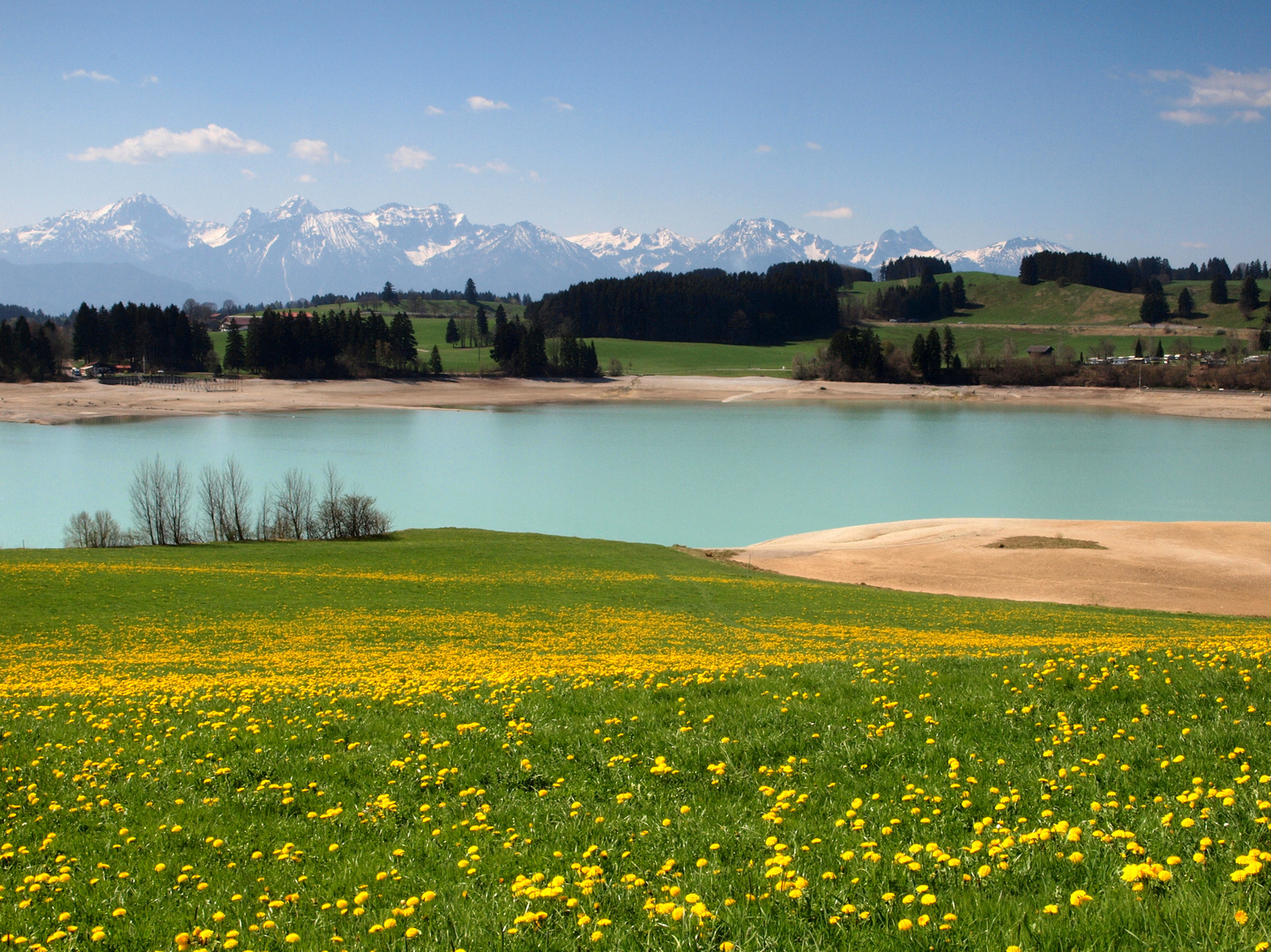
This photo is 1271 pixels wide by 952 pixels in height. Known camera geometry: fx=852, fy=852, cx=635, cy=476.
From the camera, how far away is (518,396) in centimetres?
13950

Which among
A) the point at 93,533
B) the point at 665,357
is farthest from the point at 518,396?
the point at 93,533

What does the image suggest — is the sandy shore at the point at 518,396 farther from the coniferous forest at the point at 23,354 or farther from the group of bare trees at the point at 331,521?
the group of bare trees at the point at 331,521

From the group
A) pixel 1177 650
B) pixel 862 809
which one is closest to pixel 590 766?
pixel 862 809

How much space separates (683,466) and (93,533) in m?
45.3

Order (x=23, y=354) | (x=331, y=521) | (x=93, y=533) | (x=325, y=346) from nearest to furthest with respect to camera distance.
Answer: (x=93, y=533) < (x=331, y=521) < (x=23, y=354) < (x=325, y=346)

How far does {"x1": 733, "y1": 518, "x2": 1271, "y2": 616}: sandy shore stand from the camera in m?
34.0

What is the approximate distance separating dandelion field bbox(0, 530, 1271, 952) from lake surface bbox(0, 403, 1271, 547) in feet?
135

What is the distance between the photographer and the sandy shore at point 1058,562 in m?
34.0

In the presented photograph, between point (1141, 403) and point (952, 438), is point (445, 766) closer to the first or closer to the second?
point (952, 438)

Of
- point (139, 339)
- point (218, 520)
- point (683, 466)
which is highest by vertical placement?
point (139, 339)

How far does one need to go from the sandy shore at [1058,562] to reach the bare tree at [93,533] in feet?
107

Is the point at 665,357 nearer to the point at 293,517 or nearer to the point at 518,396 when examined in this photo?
the point at 518,396

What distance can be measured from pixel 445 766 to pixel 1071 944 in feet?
16.8

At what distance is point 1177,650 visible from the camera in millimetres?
11320
